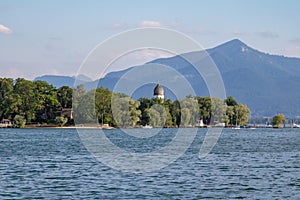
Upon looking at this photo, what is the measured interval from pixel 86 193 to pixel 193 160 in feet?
69.1

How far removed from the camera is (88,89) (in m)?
151

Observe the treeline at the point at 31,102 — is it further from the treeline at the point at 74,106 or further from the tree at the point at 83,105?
the tree at the point at 83,105

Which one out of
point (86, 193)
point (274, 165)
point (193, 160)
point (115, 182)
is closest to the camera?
point (86, 193)

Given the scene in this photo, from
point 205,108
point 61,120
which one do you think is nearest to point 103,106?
point 61,120

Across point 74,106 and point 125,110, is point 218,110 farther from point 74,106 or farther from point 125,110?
point 74,106

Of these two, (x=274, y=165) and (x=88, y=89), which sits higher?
(x=88, y=89)

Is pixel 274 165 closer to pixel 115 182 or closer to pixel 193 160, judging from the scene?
pixel 193 160

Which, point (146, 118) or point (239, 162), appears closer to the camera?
point (239, 162)

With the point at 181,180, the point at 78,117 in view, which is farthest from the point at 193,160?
the point at 78,117

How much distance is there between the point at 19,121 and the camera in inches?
5925

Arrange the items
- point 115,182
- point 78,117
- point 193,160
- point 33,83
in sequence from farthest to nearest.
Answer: point 33,83
point 78,117
point 193,160
point 115,182

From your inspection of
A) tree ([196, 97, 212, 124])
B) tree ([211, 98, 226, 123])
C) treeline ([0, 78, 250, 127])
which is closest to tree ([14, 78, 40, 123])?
treeline ([0, 78, 250, 127])

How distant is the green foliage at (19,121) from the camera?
15050 cm

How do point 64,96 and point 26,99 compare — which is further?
point 64,96
